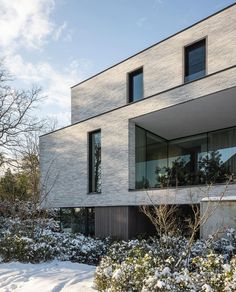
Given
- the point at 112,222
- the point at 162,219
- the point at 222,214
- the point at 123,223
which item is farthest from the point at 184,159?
the point at 162,219

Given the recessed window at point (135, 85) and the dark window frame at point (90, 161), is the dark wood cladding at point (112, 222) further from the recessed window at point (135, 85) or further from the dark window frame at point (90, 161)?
the recessed window at point (135, 85)

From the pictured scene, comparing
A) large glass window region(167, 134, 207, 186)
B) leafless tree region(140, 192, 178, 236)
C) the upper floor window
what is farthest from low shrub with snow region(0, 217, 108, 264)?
the upper floor window

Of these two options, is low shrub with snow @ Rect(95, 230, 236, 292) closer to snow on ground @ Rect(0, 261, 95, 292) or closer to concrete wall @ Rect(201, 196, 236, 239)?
snow on ground @ Rect(0, 261, 95, 292)

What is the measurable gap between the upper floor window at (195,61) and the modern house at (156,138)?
1.5 inches

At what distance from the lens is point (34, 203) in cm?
1298

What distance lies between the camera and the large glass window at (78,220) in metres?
17.1

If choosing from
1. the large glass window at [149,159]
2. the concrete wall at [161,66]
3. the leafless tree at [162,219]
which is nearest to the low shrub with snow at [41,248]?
the leafless tree at [162,219]

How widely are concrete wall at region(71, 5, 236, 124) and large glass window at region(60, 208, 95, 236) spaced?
5.20m

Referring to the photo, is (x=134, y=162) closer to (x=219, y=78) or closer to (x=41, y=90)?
(x=219, y=78)

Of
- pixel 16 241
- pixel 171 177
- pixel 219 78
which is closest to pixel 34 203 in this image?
pixel 16 241

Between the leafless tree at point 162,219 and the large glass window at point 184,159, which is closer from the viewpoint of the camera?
the leafless tree at point 162,219

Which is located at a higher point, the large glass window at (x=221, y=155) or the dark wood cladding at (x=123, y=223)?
the large glass window at (x=221, y=155)

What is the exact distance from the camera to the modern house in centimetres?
1309

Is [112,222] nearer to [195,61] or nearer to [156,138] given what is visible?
[156,138]
